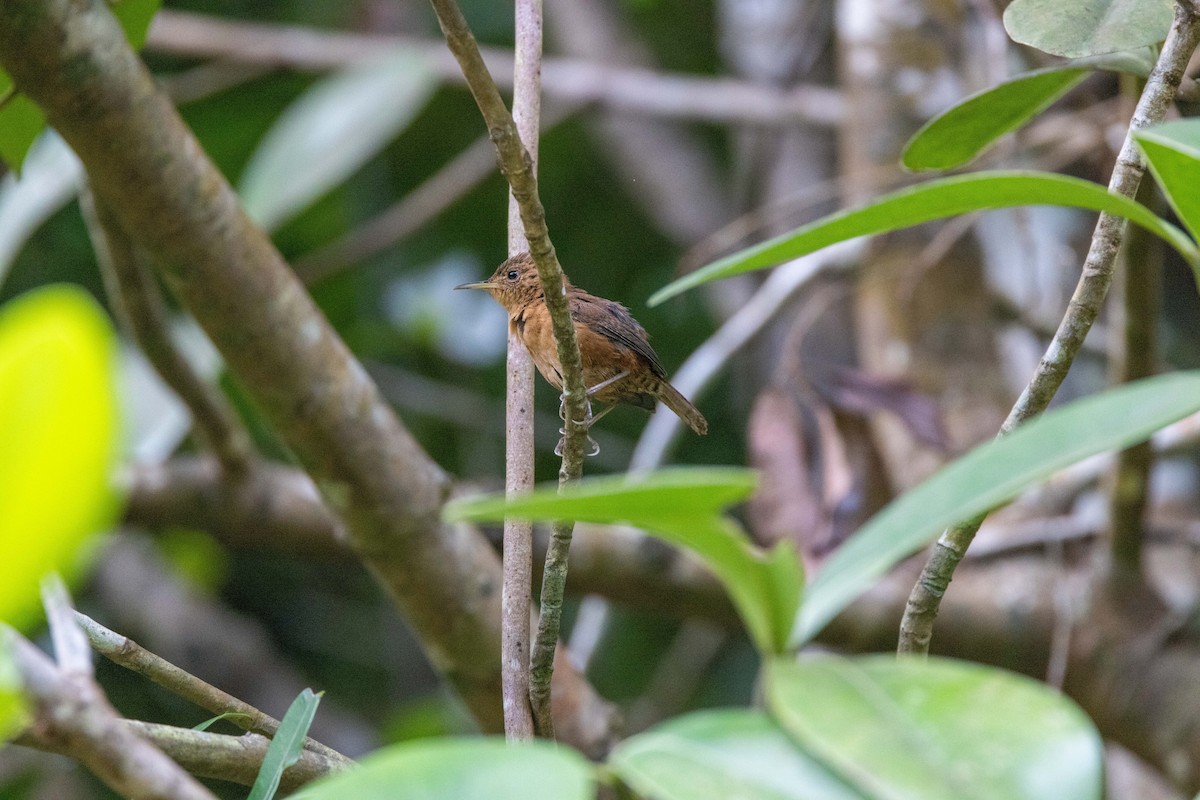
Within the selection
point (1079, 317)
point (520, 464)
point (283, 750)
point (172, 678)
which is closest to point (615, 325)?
point (520, 464)

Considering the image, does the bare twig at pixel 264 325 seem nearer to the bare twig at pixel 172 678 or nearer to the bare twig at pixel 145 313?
the bare twig at pixel 145 313

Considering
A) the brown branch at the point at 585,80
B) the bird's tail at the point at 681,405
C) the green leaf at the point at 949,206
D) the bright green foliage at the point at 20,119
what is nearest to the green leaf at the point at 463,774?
the green leaf at the point at 949,206

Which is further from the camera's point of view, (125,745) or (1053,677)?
(1053,677)

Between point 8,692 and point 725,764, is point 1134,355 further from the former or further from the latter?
point 8,692

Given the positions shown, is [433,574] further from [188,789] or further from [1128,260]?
[188,789]

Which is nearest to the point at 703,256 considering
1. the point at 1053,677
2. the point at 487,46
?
the point at 1053,677

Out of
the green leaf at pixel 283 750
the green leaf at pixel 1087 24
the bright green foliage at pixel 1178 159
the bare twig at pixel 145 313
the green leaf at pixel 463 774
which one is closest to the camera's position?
the green leaf at pixel 463 774

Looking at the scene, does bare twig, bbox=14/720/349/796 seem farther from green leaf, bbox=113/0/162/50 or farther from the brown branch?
the brown branch
